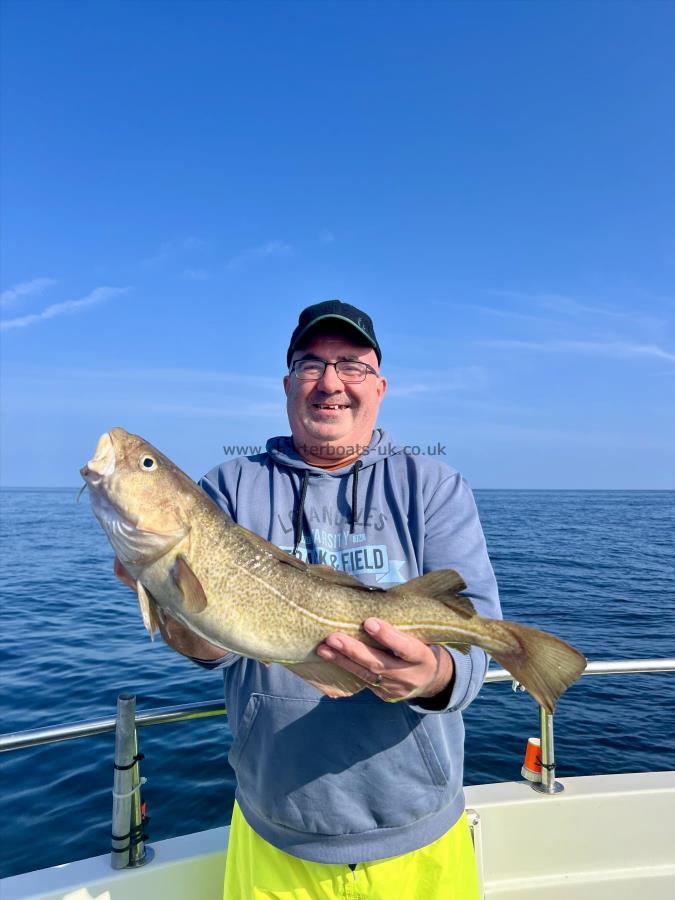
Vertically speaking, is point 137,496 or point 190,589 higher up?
point 137,496

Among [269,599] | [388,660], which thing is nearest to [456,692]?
[388,660]

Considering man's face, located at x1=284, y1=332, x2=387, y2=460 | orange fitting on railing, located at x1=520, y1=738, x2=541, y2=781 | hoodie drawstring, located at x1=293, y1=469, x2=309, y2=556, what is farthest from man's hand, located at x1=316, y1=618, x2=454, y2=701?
orange fitting on railing, located at x1=520, y1=738, x2=541, y2=781

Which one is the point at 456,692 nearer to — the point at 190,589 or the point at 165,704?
the point at 190,589

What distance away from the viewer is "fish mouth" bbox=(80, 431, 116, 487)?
8.63 ft

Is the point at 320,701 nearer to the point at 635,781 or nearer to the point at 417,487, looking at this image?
the point at 417,487

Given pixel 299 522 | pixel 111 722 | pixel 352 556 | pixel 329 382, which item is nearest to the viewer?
pixel 352 556

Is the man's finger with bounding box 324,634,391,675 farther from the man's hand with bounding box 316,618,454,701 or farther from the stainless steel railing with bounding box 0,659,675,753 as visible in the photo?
the stainless steel railing with bounding box 0,659,675,753

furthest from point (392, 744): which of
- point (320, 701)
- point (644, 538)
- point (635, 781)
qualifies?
point (644, 538)

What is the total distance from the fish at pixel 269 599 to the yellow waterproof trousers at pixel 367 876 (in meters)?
0.95

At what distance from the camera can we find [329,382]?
3322 millimetres

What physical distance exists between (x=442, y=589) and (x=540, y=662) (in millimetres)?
548

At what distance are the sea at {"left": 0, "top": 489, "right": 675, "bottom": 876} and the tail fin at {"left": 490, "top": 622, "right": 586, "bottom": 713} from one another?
5.92 metres

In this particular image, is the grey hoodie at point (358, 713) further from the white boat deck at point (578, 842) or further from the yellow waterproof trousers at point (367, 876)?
the white boat deck at point (578, 842)

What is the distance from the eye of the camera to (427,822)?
2.72 m
